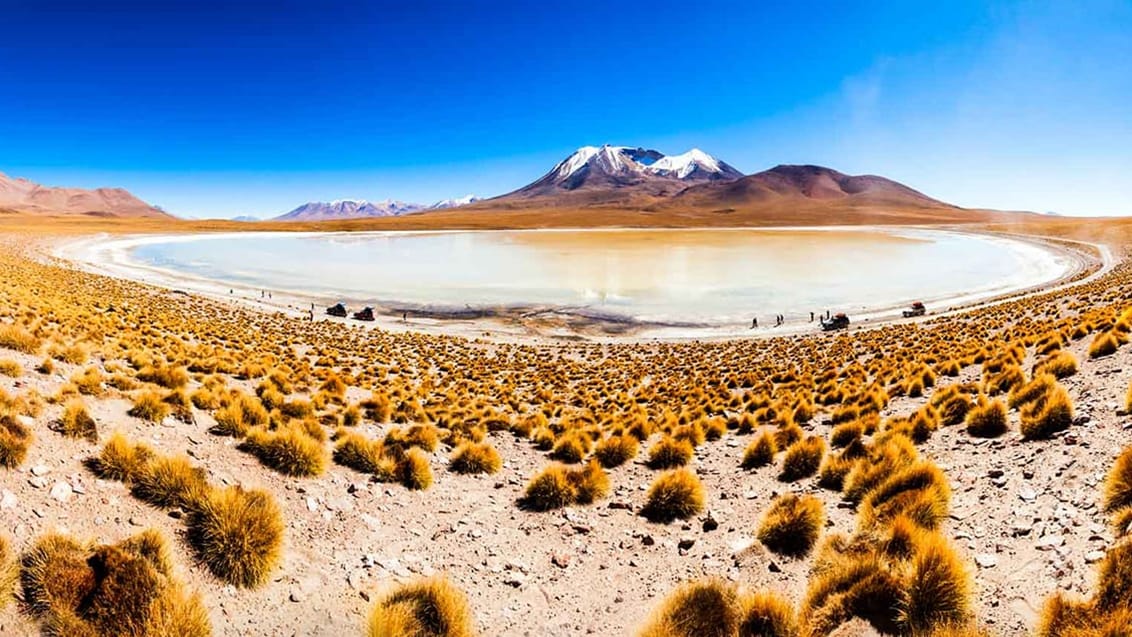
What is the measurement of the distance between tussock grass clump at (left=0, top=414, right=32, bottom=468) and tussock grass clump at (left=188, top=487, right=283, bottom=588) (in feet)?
5.00

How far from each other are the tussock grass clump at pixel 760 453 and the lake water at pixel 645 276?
75.6 ft

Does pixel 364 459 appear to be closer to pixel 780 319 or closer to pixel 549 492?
pixel 549 492

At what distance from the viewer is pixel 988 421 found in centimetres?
661

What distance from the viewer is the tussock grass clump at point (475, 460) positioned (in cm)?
761

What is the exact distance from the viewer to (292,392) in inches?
432

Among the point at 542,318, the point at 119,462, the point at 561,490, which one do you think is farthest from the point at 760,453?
the point at 542,318

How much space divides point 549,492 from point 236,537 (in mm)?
3459

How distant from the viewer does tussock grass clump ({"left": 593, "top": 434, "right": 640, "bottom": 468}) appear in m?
8.19

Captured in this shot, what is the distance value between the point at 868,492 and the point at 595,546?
116 inches

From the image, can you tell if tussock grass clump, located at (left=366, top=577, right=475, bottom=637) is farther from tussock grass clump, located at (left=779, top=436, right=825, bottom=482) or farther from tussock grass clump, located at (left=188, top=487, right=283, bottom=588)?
tussock grass clump, located at (left=779, top=436, right=825, bottom=482)

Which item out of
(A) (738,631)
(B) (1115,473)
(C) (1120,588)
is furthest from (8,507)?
(B) (1115,473)

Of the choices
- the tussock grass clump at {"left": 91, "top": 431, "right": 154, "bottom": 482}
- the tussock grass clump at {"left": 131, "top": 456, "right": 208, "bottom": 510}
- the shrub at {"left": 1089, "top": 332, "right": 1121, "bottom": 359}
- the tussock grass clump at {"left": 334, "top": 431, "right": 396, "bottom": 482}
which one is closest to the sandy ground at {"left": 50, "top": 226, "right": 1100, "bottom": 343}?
the shrub at {"left": 1089, "top": 332, "right": 1121, "bottom": 359}

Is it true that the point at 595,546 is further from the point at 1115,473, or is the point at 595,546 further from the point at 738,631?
the point at 1115,473

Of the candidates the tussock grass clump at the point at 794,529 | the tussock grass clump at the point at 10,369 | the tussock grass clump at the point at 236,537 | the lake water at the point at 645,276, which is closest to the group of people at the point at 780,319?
the lake water at the point at 645,276
